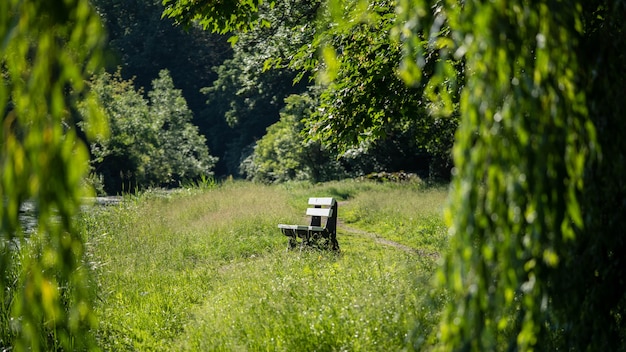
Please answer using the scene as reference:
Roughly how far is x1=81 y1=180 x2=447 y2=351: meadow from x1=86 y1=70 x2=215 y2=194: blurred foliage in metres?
16.6

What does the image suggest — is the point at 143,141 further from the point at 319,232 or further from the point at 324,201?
the point at 319,232

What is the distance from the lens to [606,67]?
11.9ft

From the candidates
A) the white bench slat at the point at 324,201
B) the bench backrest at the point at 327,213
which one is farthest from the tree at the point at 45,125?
the white bench slat at the point at 324,201

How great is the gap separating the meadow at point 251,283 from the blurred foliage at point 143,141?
16.6 metres

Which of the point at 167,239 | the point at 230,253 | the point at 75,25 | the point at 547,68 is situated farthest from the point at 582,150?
the point at 167,239

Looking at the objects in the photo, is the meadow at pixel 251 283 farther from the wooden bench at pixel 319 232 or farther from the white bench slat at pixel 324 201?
the white bench slat at pixel 324 201

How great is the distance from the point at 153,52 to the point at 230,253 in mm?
50889

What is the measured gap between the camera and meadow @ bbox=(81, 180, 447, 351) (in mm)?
6066

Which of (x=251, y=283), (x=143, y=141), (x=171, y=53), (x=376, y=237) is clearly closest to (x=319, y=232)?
(x=251, y=283)

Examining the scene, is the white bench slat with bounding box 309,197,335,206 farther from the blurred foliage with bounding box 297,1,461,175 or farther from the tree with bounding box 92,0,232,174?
the tree with bounding box 92,0,232,174

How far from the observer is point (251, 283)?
8.59 meters

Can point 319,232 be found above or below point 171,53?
below

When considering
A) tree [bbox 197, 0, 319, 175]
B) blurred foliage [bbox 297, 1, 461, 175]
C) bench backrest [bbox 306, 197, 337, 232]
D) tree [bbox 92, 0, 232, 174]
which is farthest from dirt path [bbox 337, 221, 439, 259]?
tree [bbox 92, 0, 232, 174]

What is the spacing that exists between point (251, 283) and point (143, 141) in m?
29.5
